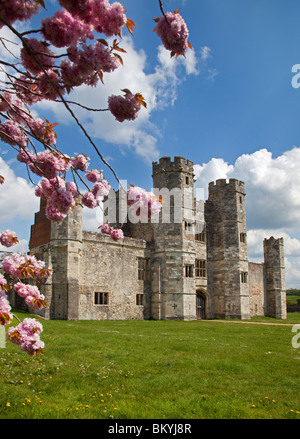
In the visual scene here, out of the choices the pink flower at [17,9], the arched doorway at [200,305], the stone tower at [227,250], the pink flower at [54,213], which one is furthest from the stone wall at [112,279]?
the pink flower at [17,9]

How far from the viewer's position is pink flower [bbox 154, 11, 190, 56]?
3346 millimetres

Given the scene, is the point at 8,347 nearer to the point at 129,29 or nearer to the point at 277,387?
the point at 277,387

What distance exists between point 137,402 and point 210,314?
26072mm

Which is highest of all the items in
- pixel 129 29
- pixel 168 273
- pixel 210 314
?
pixel 129 29

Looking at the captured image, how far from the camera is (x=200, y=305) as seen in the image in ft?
103

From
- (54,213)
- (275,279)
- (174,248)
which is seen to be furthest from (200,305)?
(54,213)

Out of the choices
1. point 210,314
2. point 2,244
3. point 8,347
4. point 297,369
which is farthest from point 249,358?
point 210,314

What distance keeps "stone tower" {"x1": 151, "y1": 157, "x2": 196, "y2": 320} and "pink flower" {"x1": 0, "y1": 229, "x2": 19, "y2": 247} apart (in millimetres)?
22014

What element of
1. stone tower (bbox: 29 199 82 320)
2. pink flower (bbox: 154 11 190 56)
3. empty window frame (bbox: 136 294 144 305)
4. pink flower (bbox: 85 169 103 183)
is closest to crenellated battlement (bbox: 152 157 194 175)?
stone tower (bbox: 29 199 82 320)

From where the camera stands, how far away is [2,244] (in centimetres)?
496

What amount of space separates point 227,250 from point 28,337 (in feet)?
95.3

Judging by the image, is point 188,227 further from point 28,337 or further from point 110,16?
point 110,16

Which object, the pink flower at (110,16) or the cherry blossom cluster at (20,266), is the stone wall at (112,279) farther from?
the pink flower at (110,16)
